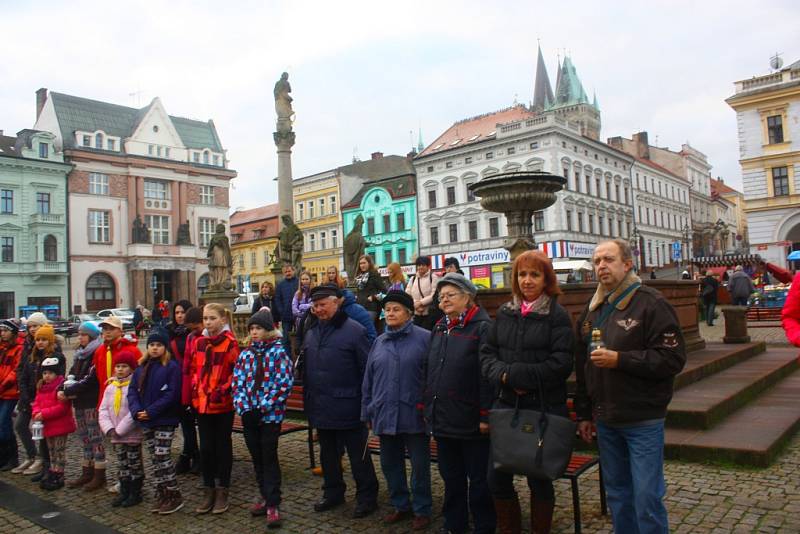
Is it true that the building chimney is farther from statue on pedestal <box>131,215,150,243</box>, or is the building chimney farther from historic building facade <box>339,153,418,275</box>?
historic building facade <box>339,153,418,275</box>

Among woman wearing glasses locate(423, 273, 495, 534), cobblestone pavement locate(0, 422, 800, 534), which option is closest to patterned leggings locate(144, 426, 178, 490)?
cobblestone pavement locate(0, 422, 800, 534)

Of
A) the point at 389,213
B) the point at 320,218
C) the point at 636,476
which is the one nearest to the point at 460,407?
the point at 636,476

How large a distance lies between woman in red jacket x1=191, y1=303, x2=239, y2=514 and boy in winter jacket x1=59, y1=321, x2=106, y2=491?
145cm

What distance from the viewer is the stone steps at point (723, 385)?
21.8 ft

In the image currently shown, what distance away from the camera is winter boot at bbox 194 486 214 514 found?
5.48 metres

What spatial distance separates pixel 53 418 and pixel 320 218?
53.8 metres

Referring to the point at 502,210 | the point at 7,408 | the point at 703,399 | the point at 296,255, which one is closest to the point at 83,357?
the point at 7,408

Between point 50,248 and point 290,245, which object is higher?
point 50,248

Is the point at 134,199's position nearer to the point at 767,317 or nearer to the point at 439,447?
the point at 767,317

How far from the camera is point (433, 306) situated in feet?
27.2

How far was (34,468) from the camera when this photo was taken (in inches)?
283

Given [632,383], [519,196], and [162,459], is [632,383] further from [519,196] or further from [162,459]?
[519,196]

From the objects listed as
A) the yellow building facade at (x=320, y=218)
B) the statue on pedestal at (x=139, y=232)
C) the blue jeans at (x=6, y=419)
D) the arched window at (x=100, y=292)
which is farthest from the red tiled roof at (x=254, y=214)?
the blue jeans at (x=6, y=419)

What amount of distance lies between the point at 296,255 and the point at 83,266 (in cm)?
3366
